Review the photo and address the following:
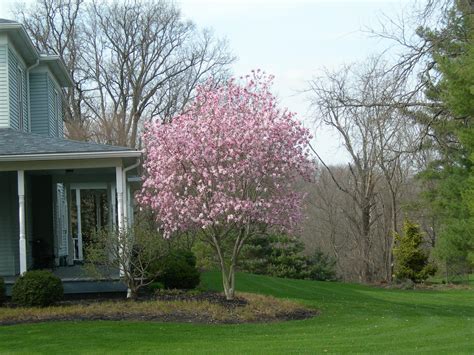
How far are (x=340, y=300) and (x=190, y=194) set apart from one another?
5306 mm

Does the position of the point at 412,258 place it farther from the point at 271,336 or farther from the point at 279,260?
the point at 271,336

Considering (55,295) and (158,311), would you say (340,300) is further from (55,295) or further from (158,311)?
(55,295)

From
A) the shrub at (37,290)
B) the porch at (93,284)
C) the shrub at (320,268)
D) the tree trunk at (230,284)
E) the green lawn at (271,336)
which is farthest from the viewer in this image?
the shrub at (320,268)

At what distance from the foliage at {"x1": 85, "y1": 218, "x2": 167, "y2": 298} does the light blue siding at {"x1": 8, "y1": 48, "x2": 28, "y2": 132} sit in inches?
202

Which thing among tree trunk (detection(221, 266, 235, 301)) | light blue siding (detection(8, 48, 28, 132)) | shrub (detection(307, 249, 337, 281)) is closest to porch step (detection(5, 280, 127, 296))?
tree trunk (detection(221, 266, 235, 301))

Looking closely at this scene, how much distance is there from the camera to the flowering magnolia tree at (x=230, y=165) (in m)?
13.4

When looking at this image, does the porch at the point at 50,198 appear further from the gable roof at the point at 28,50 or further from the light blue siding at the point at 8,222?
the gable roof at the point at 28,50

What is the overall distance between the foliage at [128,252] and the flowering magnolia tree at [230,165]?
0.48 metres

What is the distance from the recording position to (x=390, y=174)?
3209cm

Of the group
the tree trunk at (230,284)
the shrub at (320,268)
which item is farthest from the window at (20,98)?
the shrub at (320,268)

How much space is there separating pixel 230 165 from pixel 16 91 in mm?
7935

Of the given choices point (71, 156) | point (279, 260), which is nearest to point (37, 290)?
point (71, 156)

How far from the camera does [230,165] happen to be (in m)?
13.4

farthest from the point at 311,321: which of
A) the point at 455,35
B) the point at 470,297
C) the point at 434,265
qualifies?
the point at 434,265
